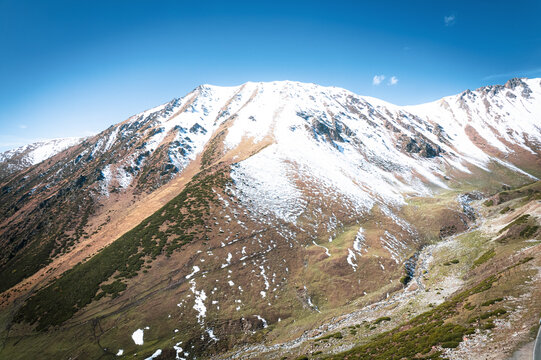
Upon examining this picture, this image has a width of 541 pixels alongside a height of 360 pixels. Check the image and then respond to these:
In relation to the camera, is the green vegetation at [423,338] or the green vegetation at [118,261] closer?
the green vegetation at [423,338]


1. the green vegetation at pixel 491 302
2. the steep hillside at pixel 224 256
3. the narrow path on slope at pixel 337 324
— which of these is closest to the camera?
the green vegetation at pixel 491 302

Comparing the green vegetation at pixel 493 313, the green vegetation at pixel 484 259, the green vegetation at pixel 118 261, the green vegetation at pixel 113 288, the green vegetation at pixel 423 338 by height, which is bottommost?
the green vegetation at pixel 484 259

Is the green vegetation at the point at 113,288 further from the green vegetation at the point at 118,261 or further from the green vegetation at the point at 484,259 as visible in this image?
the green vegetation at the point at 484,259

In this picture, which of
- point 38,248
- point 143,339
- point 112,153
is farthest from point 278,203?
point 112,153

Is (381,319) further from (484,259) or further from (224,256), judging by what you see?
(224,256)

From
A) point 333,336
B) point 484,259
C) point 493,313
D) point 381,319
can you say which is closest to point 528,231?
point 484,259

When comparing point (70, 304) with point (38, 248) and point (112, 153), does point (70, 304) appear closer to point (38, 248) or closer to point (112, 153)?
point (38, 248)

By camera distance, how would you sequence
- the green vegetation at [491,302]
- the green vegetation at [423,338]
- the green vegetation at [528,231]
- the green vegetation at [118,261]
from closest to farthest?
the green vegetation at [423,338], the green vegetation at [491,302], the green vegetation at [118,261], the green vegetation at [528,231]

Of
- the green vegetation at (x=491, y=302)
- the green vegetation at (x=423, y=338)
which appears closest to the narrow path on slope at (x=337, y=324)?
the green vegetation at (x=423, y=338)
